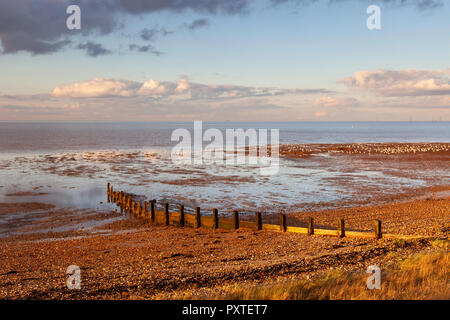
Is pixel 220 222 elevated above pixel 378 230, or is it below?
below

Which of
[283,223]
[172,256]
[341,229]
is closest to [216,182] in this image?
[283,223]

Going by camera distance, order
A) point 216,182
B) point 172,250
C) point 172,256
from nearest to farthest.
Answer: point 172,256 < point 172,250 < point 216,182

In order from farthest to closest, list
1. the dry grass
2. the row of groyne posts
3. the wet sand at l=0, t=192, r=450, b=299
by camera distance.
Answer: the row of groyne posts, the wet sand at l=0, t=192, r=450, b=299, the dry grass

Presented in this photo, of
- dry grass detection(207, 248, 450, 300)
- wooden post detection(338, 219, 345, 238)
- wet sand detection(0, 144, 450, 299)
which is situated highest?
dry grass detection(207, 248, 450, 300)

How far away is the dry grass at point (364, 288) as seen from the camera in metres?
7.25

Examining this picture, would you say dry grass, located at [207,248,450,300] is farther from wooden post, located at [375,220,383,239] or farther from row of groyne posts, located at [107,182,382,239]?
row of groyne posts, located at [107,182,382,239]

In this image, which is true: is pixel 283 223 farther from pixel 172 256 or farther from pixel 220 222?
pixel 172 256

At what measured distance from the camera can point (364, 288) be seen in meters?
7.80

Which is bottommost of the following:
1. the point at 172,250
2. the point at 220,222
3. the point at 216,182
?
the point at 172,250

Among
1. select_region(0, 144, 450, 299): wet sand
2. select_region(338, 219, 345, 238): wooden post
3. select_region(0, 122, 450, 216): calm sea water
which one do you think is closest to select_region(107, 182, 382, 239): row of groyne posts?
select_region(338, 219, 345, 238): wooden post

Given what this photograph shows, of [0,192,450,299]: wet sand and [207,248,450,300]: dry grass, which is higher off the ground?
[207,248,450,300]: dry grass

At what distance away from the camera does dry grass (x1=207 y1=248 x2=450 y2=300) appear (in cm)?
725

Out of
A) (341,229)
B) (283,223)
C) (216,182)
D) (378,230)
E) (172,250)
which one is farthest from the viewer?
(216,182)
